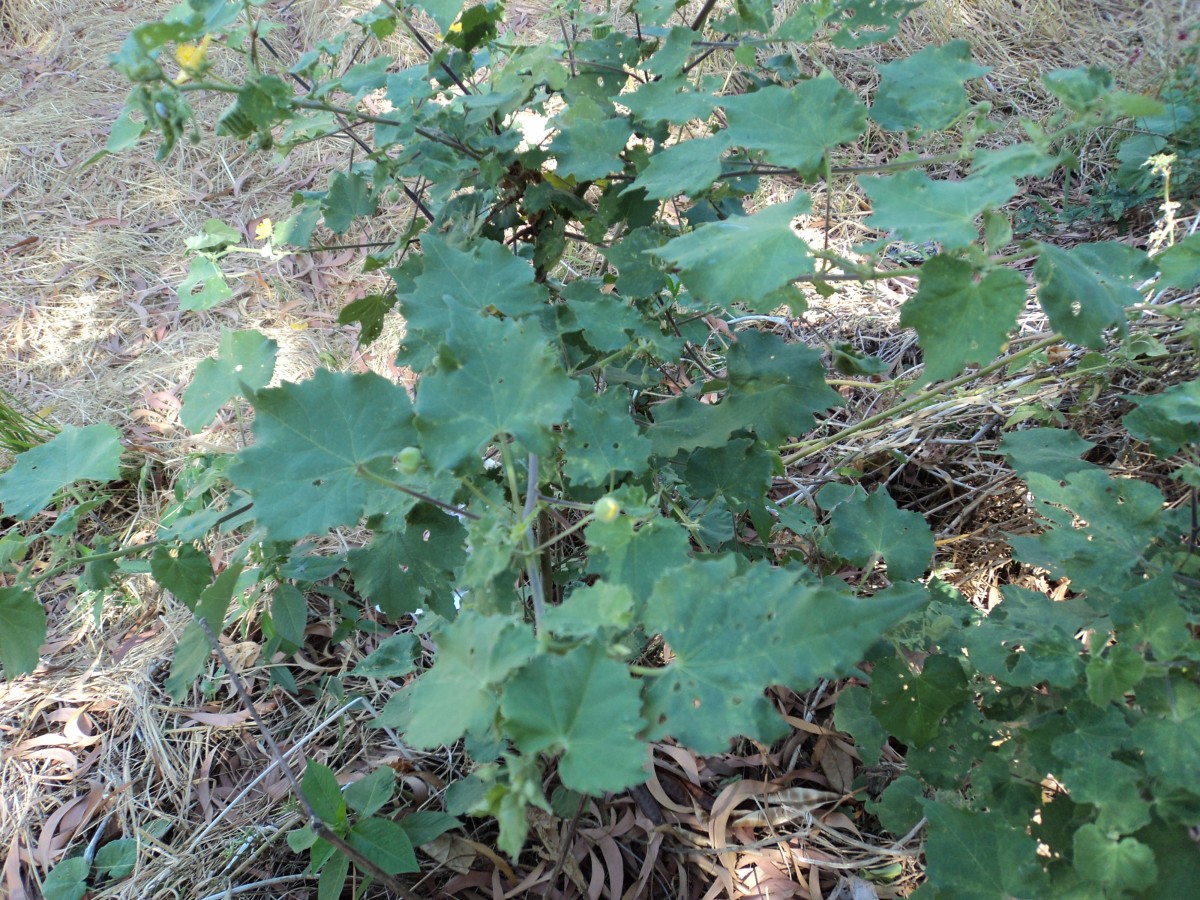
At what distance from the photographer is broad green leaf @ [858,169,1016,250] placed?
0.66 metres

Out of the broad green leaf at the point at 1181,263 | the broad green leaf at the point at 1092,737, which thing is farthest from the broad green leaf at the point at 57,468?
the broad green leaf at the point at 1181,263

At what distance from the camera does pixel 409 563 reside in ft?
3.33

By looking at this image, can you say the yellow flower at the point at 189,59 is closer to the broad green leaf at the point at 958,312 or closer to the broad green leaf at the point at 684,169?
the broad green leaf at the point at 684,169

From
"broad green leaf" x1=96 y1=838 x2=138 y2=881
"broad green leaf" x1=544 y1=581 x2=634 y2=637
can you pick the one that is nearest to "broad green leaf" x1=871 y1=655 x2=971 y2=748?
"broad green leaf" x1=544 y1=581 x2=634 y2=637

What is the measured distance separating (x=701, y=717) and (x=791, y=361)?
61 centimetres

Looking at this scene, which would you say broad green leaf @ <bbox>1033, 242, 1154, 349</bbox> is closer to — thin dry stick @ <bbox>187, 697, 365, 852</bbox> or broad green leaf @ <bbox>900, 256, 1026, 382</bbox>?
broad green leaf @ <bbox>900, 256, 1026, 382</bbox>

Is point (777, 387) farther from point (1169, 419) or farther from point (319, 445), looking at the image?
point (319, 445)

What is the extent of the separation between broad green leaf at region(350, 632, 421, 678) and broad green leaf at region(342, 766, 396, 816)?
6.5 inches

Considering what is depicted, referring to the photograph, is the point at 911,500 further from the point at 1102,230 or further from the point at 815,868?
the point at 1102,230

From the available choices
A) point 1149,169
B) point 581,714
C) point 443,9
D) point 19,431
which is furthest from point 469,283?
point 1149,169

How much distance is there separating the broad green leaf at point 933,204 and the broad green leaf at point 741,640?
29 centimetres

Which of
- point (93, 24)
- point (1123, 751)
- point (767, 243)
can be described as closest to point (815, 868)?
point (1123, 751)

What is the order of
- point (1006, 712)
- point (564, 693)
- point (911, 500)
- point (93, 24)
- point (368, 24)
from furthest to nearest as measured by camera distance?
1. point (93, 24)
2. point (911, 500)
3. point (368, 24)
4. point (1006, 712)
5. point (564, 693)

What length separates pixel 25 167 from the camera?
3230mm
